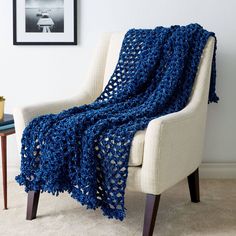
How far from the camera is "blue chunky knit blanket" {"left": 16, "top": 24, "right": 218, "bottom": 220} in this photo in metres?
2.04

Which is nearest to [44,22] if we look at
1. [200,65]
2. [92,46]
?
[92,46]

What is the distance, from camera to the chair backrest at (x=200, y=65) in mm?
2414

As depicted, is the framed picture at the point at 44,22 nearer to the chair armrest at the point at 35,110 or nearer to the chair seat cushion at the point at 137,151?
the chair armrest at the point at 35,110

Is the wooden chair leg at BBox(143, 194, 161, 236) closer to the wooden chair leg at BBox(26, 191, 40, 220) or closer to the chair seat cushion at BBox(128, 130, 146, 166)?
the chair seat cushion at BBox(128, 130, 146, 166)

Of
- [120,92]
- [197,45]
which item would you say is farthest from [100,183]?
[197,45]

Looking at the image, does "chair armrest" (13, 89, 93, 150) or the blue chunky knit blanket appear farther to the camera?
"chair armrest" (13, 89, 93, 150)

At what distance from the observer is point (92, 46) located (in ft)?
9.65

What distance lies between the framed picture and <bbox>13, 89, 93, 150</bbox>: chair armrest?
0.48 metres

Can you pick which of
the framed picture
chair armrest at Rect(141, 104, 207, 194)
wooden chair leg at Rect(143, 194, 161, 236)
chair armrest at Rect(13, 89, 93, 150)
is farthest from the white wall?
wooden chair leg at Rect(143, 194, 161, 236)

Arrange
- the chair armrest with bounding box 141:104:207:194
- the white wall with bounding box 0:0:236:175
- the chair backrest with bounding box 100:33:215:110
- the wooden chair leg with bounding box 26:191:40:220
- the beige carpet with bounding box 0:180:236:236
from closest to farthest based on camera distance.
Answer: the chair armrest with bounding box 141:104:207:194 → the beige carpet with bounding box 0:180:236:236 → the wooden chair leg with bounding box 26:191:40:220 → the chair backrest with bounding box 100:33:215:110 → the white wall with bounding box 0:0:236:175

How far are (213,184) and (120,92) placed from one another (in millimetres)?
811

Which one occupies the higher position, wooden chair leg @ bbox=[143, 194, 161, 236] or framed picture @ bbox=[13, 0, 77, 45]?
framed picture @ bbox=[13, 0, 77, 45]

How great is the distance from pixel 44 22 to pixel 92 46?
311 mm

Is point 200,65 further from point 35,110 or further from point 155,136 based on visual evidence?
point 35,110
